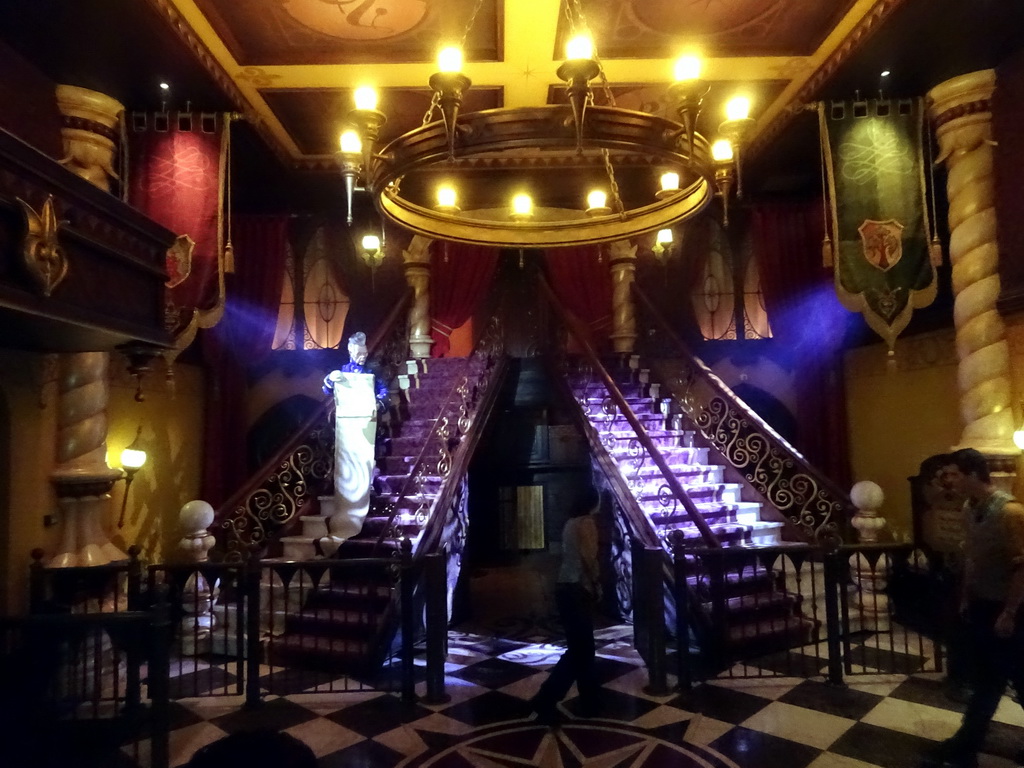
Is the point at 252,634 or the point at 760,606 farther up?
the point at 252,634

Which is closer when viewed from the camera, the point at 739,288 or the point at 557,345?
the point at 557,345

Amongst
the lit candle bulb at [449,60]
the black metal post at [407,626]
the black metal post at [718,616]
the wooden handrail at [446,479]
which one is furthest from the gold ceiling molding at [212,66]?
the black metal post at [718,616]

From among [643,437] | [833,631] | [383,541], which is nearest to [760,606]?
[833,631]

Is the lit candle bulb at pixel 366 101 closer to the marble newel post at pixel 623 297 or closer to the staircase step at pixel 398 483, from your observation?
the staircase step at pixel 398 483

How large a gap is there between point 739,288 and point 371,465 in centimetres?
655

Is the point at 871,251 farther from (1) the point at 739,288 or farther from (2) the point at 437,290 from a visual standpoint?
(2) the point at 437,290

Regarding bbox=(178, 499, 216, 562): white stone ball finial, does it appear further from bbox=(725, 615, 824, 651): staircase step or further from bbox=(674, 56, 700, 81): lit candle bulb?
bbox=(674, 56, 700, 81): lit candle bulb

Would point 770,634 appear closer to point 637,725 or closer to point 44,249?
point 637,725

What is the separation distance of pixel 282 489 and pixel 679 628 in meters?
4.16

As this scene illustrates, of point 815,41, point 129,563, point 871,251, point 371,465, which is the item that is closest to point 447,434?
point 371,465

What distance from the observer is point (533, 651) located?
6148 millimetres

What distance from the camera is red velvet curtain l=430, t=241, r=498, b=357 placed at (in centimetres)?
1013

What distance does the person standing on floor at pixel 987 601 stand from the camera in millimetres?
3451

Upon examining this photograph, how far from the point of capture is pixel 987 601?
11.7 feet
